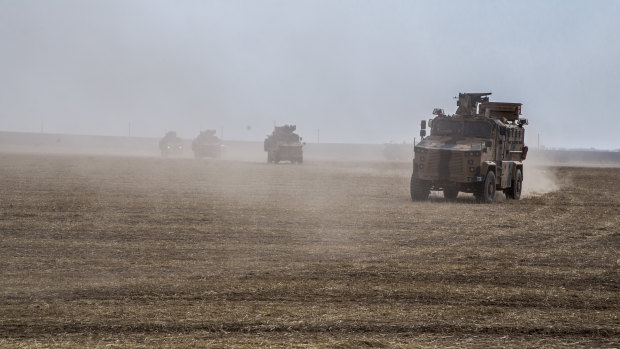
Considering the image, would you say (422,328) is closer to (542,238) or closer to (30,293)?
(30,293)

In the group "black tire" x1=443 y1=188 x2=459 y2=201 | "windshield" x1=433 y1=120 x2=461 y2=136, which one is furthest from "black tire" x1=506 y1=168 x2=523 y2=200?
"windshield" x1=433 y1=120 x2=461 y2=136

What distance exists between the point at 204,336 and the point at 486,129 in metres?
18.5

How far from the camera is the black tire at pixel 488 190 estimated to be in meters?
24.2

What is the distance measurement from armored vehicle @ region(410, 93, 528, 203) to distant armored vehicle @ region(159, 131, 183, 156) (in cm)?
4800

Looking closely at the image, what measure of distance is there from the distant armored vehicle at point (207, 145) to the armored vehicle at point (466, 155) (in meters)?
40.8

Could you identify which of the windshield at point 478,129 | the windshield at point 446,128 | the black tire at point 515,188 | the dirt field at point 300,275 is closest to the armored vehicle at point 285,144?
the black tire at point 515,188

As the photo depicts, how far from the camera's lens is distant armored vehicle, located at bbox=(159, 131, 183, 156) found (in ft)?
234

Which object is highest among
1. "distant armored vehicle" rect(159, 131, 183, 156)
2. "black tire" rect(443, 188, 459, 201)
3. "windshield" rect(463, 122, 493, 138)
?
"windshield" rect(463, 122, 493, 138)

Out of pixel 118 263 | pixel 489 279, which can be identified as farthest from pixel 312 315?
pixel 118 263

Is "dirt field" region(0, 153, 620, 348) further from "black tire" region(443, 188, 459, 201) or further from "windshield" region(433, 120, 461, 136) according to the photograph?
"windshield" region(433, 120, 461, 136)

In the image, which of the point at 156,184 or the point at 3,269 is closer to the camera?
the point at 3,269

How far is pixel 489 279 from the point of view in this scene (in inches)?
433

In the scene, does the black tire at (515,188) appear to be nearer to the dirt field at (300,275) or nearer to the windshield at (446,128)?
the windshield at (446,128)

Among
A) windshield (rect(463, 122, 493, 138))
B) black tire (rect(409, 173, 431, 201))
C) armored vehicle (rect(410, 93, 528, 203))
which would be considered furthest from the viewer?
windshield (rect(463, 122, 493, 138))
